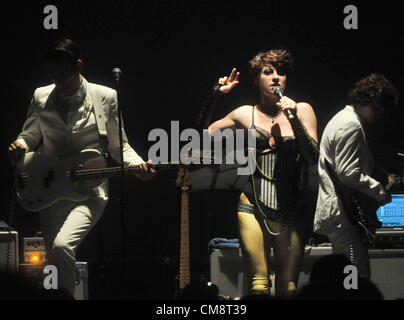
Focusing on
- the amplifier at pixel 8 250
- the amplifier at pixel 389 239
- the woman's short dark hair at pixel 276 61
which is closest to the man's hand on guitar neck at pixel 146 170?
the woman's short dark hair at pixel 276 61

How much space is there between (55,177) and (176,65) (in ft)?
7.06

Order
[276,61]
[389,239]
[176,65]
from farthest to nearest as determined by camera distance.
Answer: [176,65], [389,239], [276,61]

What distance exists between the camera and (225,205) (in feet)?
20.5

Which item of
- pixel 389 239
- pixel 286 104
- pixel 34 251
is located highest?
pixel 286 104

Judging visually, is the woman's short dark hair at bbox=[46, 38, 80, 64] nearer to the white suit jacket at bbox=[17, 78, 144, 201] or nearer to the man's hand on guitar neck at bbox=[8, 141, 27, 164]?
the white suit jacket at bbox=[17, 78, 144, 201]

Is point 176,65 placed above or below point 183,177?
above

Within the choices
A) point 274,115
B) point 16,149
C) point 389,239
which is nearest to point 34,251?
point 16,149

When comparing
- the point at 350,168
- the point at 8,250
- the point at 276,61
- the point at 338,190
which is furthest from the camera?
the point at 8,250

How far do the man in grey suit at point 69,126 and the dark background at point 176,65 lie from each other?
1.41m

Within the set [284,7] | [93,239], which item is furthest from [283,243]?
[284,7]

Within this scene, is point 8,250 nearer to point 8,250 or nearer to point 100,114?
point 8,250

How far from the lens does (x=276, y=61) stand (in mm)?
4645

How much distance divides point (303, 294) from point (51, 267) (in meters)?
2.11
